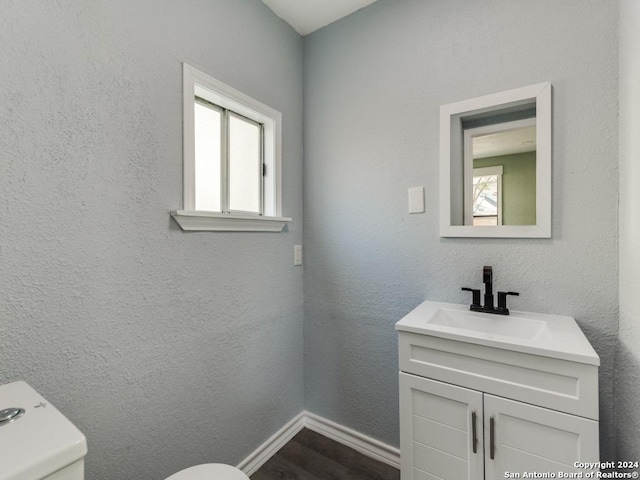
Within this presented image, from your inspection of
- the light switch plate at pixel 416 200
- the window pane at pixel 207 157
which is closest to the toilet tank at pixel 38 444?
the window pane at pixel 207 157

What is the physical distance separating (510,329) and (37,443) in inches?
61.2

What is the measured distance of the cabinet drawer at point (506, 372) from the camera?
3.10 feet

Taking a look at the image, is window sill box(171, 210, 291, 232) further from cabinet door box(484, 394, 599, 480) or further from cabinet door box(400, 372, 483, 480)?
cabinet door box(484, 394, 599, 480)

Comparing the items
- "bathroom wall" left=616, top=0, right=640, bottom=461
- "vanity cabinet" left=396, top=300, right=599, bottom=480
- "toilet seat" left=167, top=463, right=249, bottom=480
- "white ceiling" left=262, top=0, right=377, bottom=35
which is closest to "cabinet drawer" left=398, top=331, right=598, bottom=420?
"vanity cabinet" left=396, top=300, right=599, bottom=480

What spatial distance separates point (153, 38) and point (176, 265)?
92 cm

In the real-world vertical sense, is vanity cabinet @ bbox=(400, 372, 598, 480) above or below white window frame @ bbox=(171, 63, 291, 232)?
below

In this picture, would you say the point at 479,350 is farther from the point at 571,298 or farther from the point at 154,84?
the point at 154,84

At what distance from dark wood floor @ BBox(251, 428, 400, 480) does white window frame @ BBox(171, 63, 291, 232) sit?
4.23 ft

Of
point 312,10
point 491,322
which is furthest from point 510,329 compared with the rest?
point 312,10

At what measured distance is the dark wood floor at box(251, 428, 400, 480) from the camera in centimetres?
157

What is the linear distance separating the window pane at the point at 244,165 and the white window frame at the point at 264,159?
0.04 metres

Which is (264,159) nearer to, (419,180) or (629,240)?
(419,180)

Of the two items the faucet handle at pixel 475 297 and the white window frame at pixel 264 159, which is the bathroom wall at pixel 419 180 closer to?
the faucet handle at pixel 475 297

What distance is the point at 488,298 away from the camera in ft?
4.53
